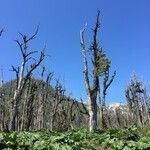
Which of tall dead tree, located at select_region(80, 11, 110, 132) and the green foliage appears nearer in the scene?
the green foliage

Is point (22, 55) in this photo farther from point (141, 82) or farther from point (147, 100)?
point (147, 100)

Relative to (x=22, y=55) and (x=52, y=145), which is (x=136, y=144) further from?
(x=22, y=55)

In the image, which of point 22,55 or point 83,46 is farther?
point 22,55

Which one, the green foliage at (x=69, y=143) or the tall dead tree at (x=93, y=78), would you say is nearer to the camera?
the green foliage at (x=69, y=143)

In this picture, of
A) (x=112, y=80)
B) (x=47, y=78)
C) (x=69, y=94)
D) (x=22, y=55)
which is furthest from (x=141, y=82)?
(x=22, y=55)

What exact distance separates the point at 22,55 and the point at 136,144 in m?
18.3

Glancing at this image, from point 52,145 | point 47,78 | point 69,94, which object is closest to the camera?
point 52,145

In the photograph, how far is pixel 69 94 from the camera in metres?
53.7

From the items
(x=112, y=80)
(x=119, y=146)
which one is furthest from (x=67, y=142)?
(x=112, y=80)

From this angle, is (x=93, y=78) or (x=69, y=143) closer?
(x=69, y=143)

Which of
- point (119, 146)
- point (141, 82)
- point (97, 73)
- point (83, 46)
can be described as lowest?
point (119, 146)

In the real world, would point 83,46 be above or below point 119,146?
above

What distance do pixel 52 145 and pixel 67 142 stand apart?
2.07 meters

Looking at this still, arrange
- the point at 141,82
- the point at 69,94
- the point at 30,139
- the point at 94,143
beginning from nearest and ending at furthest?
1. the point at 30,139
2. the point at 94,143
3. the point at 69,94
4. the point at 141,82
